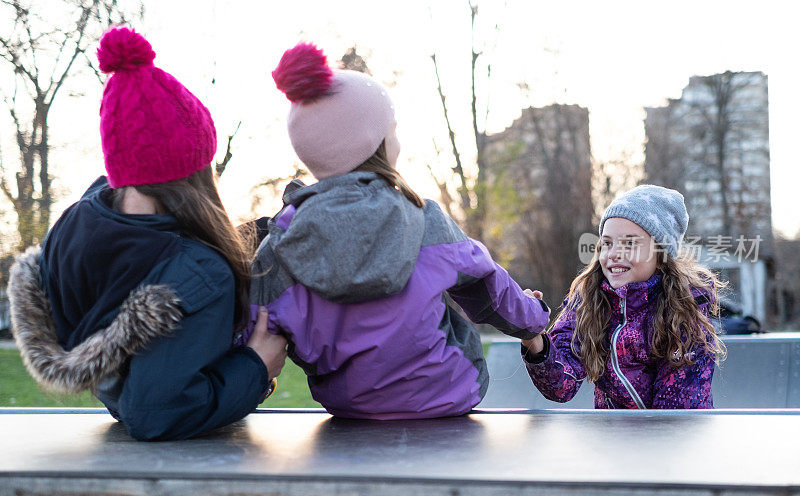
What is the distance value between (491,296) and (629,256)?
117 cm

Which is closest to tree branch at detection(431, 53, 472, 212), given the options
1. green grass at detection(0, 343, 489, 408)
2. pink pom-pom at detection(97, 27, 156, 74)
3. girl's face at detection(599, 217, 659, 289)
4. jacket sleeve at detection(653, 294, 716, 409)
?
green grass at detection(0, 343, 489, 408)

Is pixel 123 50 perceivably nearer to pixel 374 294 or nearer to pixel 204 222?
pixel 204 222

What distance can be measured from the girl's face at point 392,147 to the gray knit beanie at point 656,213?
1300mm

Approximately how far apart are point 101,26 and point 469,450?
11.1 meters

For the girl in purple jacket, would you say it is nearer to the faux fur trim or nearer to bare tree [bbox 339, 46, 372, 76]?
the faux fur trim

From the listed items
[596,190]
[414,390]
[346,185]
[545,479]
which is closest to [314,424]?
[414,390]

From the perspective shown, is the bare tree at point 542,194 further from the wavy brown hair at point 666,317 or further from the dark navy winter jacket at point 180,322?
the dark navy winter jacket at point 180,322

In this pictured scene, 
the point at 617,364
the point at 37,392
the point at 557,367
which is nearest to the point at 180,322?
the point at 557,367

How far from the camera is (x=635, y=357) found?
305 cm

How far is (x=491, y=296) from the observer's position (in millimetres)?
2143

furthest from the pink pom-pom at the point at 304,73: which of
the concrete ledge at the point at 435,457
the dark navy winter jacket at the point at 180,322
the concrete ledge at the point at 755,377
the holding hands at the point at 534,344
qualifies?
the concrete ledge at the point at 755,377

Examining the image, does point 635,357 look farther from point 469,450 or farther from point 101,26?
point 101,26

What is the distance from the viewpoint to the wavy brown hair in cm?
293

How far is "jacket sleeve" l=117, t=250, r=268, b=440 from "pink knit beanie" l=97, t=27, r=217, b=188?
0.78 feet
